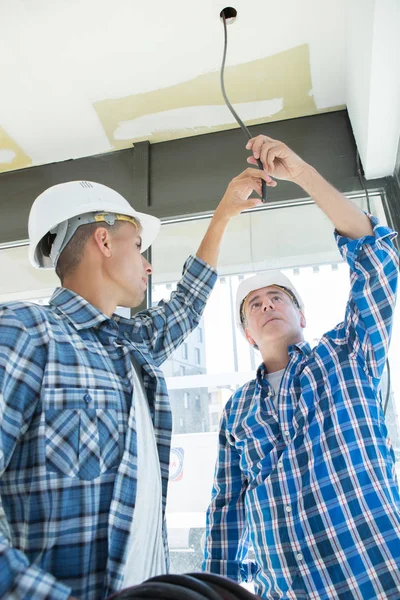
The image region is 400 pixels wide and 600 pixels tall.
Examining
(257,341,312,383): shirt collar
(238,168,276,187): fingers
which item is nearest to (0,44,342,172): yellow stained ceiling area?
(238,168,276,187): fingers

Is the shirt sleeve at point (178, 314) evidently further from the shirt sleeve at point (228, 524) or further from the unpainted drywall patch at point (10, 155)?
the unpainted drywall patch at point (10, 155)

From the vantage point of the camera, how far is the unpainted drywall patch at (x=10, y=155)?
2201 millimetres

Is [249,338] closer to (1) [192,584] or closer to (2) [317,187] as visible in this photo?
(2) [317,187]

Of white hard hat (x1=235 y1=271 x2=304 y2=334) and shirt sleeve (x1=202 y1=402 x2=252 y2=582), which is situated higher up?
white hard hat (x1=235 y1=271 x2=304 y2=334)

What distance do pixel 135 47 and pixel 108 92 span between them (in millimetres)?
269

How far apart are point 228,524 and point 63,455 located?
2.48 ft

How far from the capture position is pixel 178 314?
1.47 m

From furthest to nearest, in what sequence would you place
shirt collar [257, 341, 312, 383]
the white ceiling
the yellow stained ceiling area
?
the yellow stained ceiling area
the white ceiling
shirt collar [257, 341, 312, 383]

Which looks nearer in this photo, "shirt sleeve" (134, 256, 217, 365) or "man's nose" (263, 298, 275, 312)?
"shirt sleeve" (134, 256, 217, 365)

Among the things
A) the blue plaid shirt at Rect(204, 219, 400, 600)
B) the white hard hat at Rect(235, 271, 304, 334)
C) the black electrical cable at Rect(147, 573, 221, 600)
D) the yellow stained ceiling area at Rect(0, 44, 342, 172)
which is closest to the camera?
the black electrical cable at Rect(147, 573, 221, 600)

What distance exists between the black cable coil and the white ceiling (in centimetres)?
143

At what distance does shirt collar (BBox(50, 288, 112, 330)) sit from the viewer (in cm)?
112

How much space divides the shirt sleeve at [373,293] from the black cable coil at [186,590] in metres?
0.86

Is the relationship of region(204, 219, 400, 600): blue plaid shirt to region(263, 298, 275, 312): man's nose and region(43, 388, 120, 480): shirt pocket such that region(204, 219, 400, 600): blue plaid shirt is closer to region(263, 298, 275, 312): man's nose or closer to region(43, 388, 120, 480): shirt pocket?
region(263, 298, 275, 312): man's nose
